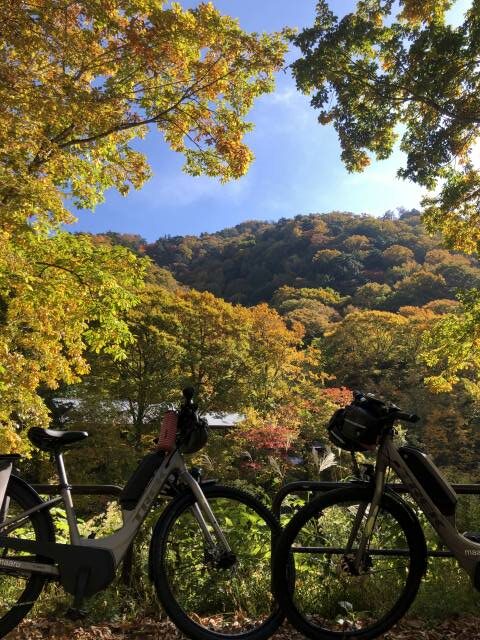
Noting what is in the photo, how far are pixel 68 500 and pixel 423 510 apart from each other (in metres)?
1.90

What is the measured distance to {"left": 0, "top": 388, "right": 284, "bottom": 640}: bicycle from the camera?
2.33 meters

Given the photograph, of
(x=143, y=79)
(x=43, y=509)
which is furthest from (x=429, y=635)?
(x=143, y=79)

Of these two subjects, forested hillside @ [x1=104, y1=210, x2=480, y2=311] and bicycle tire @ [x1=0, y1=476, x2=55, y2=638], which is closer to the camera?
bicycle tire @ [x1=0, y1=476, x2=55, y2=638]

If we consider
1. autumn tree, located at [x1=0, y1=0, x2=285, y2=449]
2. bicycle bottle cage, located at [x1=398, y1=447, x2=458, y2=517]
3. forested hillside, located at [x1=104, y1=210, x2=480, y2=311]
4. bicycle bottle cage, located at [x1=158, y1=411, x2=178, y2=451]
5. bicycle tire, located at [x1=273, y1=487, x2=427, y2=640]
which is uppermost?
forested hillside, located at [x1=104, y1=210, x2=480, y2=311]

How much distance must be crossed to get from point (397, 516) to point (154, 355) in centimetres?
1719

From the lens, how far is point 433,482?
2.37 meters

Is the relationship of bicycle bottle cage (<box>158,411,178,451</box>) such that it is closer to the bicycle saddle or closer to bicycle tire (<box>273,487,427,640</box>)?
the bicycle saddle

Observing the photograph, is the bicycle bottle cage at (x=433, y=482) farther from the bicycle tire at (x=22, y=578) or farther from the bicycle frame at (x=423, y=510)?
the bicycle tire at (x=22, y=578)

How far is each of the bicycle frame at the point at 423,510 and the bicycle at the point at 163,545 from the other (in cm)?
60

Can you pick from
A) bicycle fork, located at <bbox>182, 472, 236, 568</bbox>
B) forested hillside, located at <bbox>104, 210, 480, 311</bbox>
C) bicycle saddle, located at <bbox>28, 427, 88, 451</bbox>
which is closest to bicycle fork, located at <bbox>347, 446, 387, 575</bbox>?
bicycle fork, located at <bbox>182, 472, 236, 568</bbox>

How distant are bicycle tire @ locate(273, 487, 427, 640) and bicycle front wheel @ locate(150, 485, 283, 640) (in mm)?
206

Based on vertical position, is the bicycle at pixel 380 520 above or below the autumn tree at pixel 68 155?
below

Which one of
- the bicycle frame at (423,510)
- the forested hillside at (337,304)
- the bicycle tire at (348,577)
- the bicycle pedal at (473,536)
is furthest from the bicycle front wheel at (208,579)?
the forested hillside at (337,304)

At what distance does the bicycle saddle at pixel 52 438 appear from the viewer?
251cm
